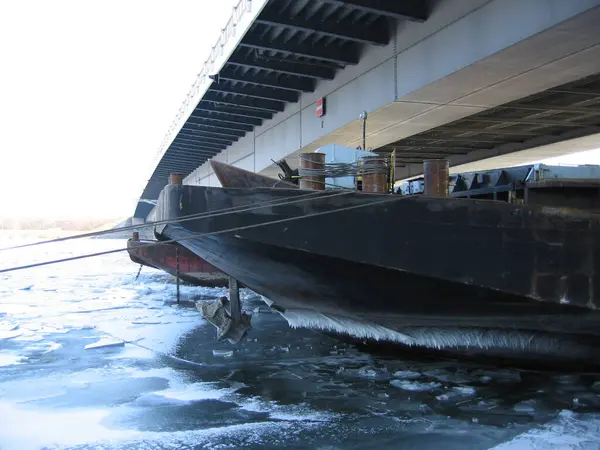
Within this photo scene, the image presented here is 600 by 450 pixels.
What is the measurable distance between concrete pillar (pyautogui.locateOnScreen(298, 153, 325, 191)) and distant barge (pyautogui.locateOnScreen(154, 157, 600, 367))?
17.0 inches

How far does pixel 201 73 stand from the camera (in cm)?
1543

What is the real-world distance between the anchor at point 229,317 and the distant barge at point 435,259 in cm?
113

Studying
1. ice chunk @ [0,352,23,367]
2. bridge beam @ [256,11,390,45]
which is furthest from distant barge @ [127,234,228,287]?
ice chunk @ [0,352,23,367]

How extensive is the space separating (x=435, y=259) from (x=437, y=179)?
43.4 inches

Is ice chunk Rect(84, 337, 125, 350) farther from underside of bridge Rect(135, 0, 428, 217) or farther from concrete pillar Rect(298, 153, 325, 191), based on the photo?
underside of bridge Rect(135, 0, 428, 217)

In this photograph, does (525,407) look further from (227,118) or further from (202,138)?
(202,138)

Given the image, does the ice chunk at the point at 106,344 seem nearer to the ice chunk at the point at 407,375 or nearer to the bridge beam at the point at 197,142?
the ice chunk at the point at 407,375

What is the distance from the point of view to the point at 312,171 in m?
6.53

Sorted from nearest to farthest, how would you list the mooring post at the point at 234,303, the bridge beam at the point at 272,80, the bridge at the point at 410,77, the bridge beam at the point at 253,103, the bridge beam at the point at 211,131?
the mooring post at the point at 234,303, the bridge at the point at 410,77, the bridge beam at the point at 272,80, the bridge beam at the point at 253,103, the bridge beam at the point at 211,131

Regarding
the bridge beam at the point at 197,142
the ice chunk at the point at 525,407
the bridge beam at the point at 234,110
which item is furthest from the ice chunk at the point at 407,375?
the bridge beam at the point at 197,142

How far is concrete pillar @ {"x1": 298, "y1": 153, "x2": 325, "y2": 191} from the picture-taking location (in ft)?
21.5

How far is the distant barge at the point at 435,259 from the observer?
6.00 m

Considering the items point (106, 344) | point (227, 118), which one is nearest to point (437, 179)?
point (106, 344)

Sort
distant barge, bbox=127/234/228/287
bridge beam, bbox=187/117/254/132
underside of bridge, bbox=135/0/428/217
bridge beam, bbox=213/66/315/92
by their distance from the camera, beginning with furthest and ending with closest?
1. bridge beam, bbox=187/117/254/132
2. distant barge, bbox=127/234/228/287
3. bridge beam, bbox=213/66/315/92
4. underside of bridge, bbox=135/0/428/217
